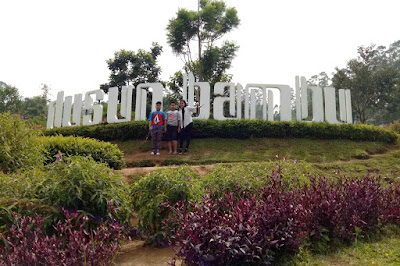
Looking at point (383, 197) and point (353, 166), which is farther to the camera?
point (353, 166)

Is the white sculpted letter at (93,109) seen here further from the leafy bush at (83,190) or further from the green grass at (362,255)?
the green grass at (362,255)

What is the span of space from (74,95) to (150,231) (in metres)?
10.7

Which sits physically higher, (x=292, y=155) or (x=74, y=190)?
(x=292, y=155)

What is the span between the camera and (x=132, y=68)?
2341 centimetres

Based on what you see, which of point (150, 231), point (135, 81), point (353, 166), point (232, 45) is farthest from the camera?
point (135, 81)

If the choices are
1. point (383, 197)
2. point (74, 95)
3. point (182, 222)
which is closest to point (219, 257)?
point (182, 222)

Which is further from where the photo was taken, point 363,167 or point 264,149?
point 264,149

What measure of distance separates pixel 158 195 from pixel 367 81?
25.1 m

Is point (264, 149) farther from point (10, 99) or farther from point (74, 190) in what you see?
point (10, 99)

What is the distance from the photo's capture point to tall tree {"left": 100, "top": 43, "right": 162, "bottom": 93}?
2325 cm

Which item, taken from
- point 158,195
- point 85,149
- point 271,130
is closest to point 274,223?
point 158,195

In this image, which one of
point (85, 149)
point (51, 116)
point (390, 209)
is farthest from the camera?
point (51, 116)

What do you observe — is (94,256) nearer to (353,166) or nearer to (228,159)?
(228,159)

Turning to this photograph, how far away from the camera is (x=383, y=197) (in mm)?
3764
